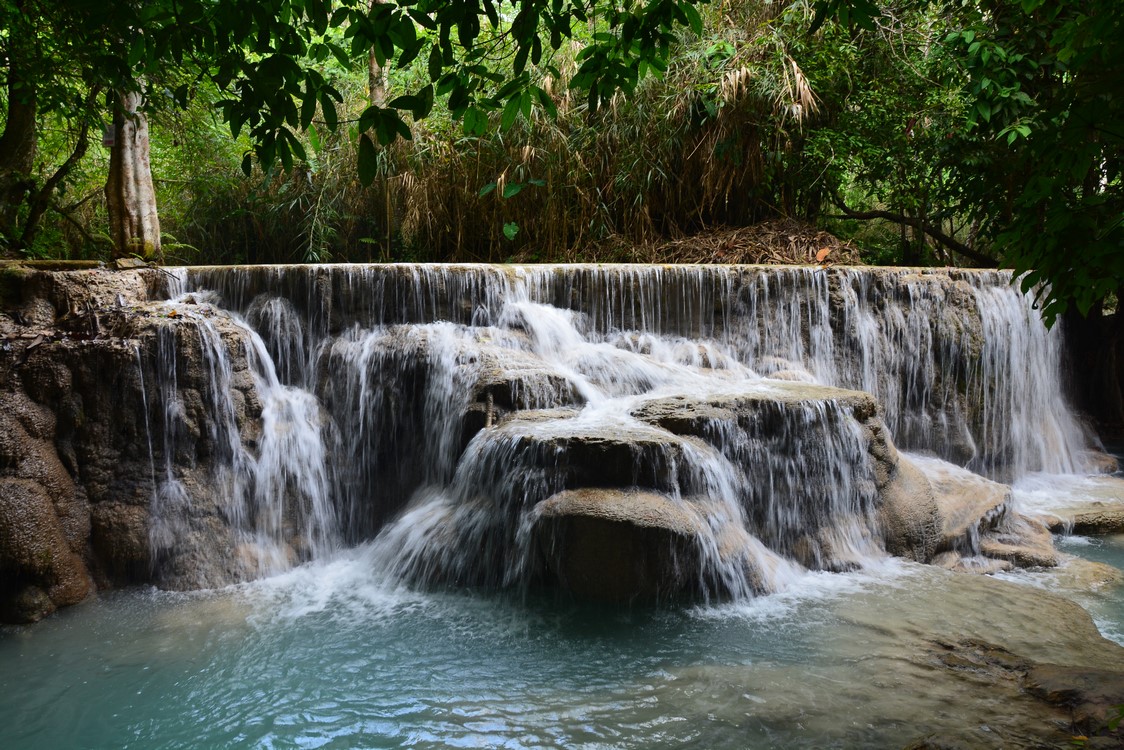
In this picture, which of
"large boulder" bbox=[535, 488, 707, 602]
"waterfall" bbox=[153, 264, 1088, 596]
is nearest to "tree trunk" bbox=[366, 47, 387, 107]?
"waterfall" bbox=[153, 264, 1088, 596]

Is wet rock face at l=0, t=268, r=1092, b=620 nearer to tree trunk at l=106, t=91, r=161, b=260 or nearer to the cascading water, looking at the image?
the cascading water

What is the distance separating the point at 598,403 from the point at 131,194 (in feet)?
16.6

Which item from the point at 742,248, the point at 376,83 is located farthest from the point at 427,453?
the point at 376,83

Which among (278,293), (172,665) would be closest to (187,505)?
(172,665)

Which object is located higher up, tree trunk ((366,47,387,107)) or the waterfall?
tree trunk ((366,47,387,107))

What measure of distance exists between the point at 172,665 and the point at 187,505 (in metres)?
1.61

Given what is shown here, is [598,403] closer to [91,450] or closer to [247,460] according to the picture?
[247,460]

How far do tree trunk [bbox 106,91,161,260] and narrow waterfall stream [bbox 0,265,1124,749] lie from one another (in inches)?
57.5

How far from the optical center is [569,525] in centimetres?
442

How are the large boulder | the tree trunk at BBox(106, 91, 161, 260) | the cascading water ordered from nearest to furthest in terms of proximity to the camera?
the large boulder → the cascading water → the tree trunk at BBox(106, 91, 161, 260)

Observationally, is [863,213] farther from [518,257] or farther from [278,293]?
[278,293]

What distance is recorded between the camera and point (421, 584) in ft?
16.0

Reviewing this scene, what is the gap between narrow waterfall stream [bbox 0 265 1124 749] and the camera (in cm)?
343

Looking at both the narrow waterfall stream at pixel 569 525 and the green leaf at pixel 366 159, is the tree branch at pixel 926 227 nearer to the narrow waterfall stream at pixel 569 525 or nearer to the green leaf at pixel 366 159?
the narrow waterfall stream at pixel 569 525
